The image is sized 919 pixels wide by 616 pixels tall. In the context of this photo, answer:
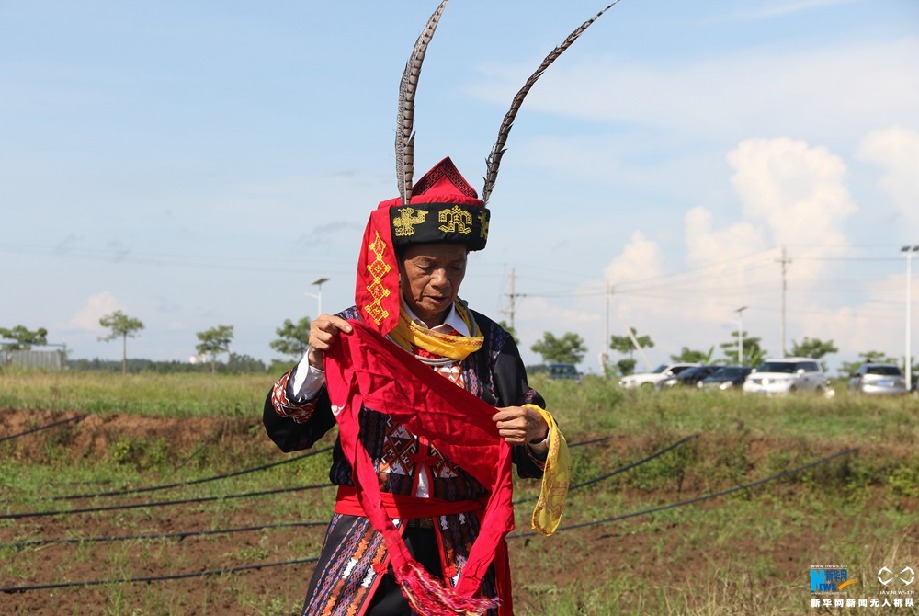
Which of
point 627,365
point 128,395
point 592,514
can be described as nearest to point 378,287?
point 592,514

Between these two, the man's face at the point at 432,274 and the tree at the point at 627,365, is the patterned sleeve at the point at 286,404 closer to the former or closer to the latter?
the man's face at the point at 432,274

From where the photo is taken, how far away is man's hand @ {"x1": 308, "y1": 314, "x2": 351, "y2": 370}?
293 cm

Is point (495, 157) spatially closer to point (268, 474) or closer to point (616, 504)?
point (616, 504)

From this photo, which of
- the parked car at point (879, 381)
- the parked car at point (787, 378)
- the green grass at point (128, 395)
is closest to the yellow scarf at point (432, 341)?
the green grass at point (128, 395)

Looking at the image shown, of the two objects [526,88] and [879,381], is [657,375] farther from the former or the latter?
[526,88]

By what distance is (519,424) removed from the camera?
2922mm

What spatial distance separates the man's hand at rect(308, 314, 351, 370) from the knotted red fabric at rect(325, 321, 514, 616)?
41 mm

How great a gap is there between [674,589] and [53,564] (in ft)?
13.8

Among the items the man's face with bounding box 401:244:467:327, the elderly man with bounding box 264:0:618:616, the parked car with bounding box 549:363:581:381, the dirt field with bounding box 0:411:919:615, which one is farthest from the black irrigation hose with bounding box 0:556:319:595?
the parked car with bounding box 549:363:581:381

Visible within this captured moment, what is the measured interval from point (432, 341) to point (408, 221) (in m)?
0.35

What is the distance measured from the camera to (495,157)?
10.5ft

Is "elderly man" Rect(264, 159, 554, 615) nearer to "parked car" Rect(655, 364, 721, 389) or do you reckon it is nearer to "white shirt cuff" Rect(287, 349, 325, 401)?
"white shirt cuff" Rect(287, 349, 325, 401)

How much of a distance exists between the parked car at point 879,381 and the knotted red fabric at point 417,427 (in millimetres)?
26799

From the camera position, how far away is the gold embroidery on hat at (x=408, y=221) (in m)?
3.01
